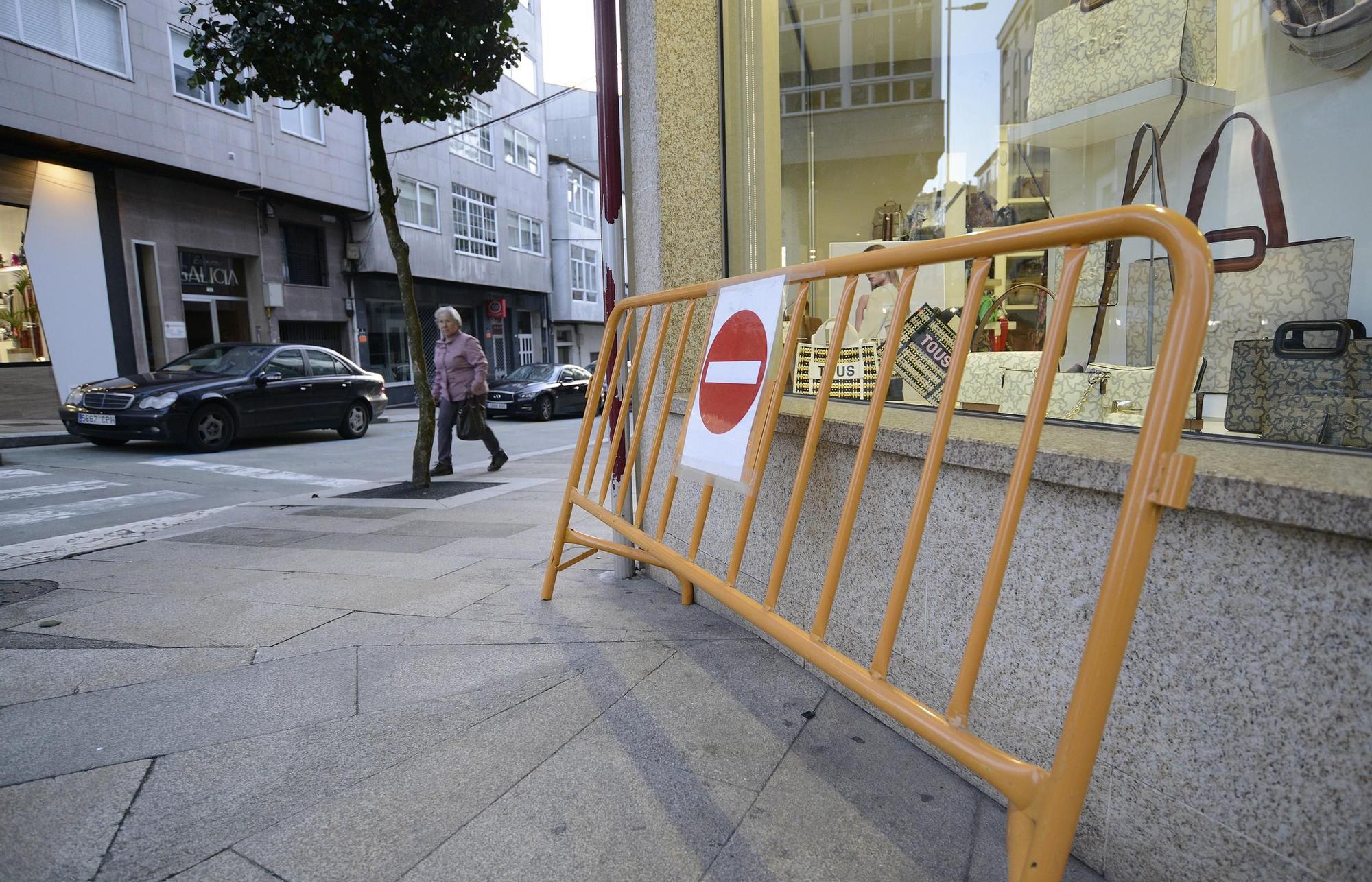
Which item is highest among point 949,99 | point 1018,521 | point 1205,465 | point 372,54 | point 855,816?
point 372,54

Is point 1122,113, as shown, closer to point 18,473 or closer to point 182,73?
point 18,473

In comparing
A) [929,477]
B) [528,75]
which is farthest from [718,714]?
[528,75]

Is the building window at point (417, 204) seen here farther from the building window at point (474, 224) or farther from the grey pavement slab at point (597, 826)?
the grey pavement slab at point (597, 826)

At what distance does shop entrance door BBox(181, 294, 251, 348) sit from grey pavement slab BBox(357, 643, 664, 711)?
17.1 meters

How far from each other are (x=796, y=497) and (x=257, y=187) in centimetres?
2040

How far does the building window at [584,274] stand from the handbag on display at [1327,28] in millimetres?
32823

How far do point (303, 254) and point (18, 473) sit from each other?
13890 millimetres

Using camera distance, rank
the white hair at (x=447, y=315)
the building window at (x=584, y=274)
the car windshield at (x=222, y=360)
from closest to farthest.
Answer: the white hair at (x=447, y=315), the car windshield at (x=222, y=360), the building window at (x=584, y=274)

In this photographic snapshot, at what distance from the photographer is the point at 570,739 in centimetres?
229

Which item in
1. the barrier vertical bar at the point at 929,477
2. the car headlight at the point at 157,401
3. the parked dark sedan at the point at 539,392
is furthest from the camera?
the parked dark sedan at the point at 539,392

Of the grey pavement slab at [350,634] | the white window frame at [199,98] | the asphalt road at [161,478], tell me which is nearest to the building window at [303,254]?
the white window frame at [199,98]

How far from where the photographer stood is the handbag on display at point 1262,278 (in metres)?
1.96

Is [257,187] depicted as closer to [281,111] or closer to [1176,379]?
[281,111]

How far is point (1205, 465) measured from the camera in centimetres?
151
